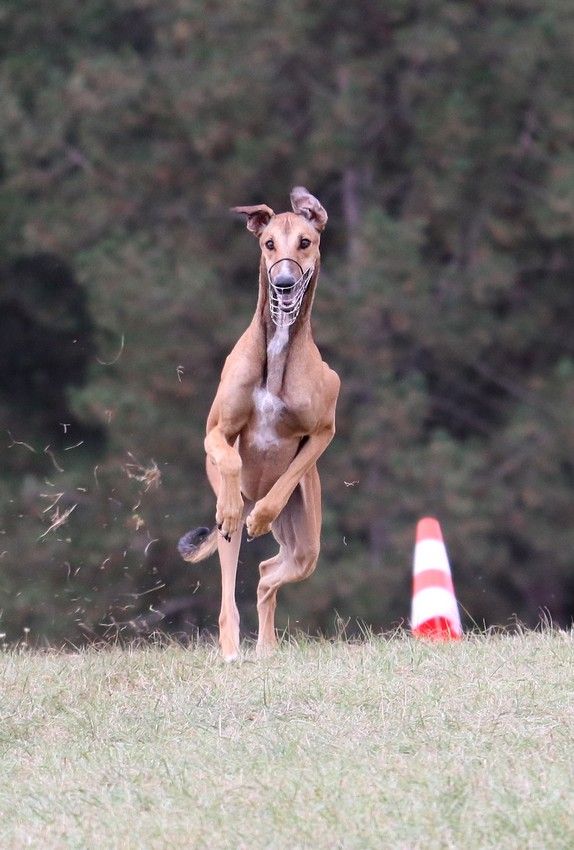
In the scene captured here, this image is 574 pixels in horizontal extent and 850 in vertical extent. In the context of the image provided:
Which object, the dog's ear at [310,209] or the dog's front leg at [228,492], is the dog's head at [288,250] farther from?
the dog's front leg at [228,492]

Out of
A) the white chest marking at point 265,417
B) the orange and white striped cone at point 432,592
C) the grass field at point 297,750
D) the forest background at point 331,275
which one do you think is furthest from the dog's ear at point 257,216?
the forest background at point 331,275

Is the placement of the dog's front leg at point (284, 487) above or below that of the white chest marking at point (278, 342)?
below

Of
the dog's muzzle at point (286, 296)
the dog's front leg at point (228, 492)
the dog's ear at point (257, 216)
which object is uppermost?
the dog's ear at point (257, 216)

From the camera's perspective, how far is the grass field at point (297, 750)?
4605 millimetres

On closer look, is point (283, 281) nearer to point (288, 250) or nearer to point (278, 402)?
point (288, 250)

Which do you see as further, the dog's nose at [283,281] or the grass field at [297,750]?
the dog's nose at [283,281]

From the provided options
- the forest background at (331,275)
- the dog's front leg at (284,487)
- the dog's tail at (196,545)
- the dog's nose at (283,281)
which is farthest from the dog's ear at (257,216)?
the forest background at (331,275)

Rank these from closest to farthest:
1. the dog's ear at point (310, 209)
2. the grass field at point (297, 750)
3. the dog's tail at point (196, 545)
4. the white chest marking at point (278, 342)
Answer: 1. the grass field at point (297, 750)
2. the white chest marking at point (278, 342)
3. the dog's ear at point (310, 209)
4. the dog's tail at point (196, 545)

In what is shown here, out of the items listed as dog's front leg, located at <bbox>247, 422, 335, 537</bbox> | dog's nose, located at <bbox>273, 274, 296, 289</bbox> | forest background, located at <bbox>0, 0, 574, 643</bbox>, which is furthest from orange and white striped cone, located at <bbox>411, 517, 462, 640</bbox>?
forest background, located at <bbox>0, 0, 574, 643</bbox>

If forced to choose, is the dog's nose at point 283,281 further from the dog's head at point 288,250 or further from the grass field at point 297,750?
the grass field at point 297,750

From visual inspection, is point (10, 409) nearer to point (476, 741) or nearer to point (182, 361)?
point (182, 361)

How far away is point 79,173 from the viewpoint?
1870cm

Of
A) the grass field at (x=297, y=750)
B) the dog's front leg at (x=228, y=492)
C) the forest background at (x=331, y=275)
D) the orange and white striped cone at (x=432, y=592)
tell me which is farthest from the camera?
the forest background at (x=331, y=275)

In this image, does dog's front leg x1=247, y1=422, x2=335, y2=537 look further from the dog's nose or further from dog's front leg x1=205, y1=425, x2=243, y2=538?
the dog's nose
